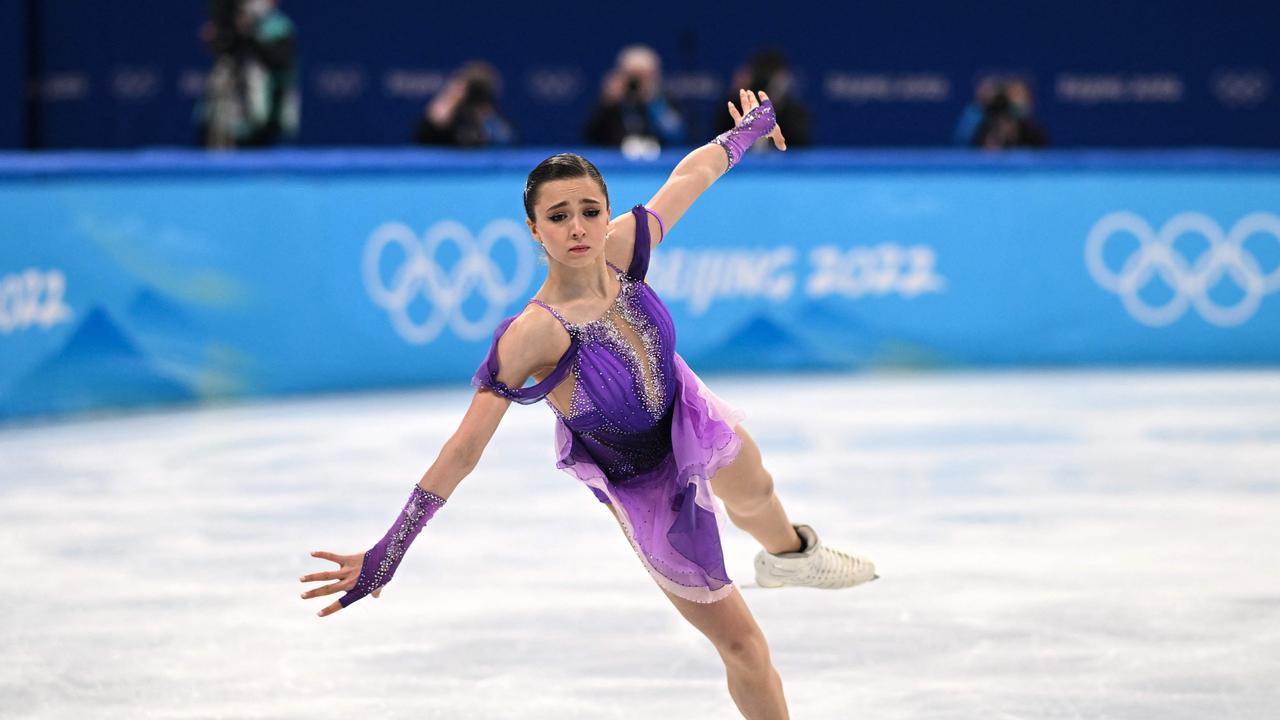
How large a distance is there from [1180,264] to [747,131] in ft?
23.5

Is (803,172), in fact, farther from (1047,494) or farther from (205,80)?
(205,80)

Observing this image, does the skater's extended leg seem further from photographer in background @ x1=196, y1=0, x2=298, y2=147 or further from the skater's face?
photographer in background @ x1=196, y1=0, x2=298, y2=147

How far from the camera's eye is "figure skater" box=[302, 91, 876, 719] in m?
3.50

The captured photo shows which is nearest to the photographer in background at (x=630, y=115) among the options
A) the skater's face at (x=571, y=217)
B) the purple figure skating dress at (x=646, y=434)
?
the purple figure skating dress at (x=646, y=434)

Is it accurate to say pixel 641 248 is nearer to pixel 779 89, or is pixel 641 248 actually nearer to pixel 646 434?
pixel 646 434

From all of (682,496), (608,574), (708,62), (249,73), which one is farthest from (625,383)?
(708,62)

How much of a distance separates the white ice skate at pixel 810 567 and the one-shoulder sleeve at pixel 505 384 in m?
0.97

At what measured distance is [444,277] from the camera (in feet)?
32.9

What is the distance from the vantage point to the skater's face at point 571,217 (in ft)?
11.6

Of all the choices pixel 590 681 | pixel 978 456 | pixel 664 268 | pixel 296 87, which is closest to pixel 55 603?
pixel 590 681

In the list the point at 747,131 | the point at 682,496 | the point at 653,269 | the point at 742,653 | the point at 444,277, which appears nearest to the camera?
the point at 742,653

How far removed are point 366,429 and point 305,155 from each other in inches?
74.2

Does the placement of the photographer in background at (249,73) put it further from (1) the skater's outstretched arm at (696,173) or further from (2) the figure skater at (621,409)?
(2) the figure skater at (621,409)

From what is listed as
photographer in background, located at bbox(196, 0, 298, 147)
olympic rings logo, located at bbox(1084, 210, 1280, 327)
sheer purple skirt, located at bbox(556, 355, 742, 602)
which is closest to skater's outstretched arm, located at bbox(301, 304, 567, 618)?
sheer purple skirt, located at bbox(556, 355, 742, 602)
